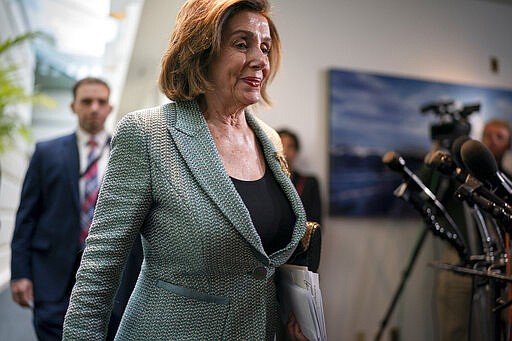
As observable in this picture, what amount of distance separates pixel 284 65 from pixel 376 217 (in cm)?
118

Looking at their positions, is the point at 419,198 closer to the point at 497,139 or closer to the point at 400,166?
the point at 400,166

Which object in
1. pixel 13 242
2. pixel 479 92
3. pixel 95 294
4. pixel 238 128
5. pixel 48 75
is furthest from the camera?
pixel 479 92

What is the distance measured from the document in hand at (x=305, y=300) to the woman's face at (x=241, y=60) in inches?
14.6

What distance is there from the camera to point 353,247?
3422 millimetres

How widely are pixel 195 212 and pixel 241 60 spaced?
338 mm

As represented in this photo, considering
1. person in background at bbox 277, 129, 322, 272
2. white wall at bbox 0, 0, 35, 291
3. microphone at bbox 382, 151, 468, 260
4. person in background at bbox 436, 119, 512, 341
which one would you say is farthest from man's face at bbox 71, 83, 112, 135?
person in background at bbox 436, 119, 512, 341

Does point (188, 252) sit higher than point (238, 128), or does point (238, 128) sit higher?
point (238, 128)

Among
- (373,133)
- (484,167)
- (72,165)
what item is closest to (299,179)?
(373,133)

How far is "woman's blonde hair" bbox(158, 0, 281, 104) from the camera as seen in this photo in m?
1.05

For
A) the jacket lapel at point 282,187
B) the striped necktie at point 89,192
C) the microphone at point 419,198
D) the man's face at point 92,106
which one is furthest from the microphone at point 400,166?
the man's face at point 92,106

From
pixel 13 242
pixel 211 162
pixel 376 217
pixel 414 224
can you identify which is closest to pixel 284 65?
pixel 376 217

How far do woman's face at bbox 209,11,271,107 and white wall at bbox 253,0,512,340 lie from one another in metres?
2.10

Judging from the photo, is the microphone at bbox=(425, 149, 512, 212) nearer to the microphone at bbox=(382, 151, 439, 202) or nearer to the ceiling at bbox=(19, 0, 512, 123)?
the microphone at bbox=(382, 151, 439, 202)

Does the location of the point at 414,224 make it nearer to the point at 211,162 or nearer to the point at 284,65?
the point at 284,65
